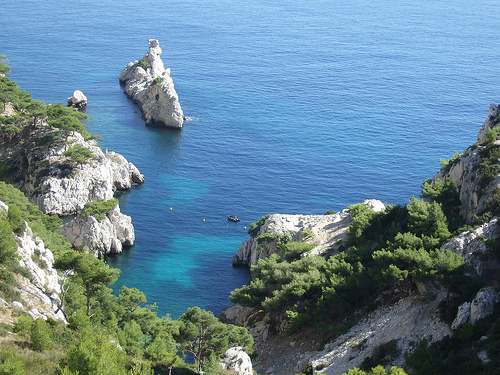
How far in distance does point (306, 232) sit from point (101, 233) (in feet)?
103

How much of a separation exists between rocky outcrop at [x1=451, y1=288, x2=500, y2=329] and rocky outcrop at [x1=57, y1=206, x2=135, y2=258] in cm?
5882

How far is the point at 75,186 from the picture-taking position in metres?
99.2

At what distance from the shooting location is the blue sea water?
96.9m

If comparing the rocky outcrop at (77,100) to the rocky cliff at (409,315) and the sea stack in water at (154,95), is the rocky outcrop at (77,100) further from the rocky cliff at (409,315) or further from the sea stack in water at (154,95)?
the rocky cliff at (409,315)

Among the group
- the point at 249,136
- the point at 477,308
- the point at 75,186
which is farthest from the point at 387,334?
the point at 249,136

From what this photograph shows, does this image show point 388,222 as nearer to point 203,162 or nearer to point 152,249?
point 152,249

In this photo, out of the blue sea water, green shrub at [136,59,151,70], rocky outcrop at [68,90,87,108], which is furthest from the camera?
green shrub at [136,59,151,70]

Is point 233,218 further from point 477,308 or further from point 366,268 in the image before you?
point 477,308

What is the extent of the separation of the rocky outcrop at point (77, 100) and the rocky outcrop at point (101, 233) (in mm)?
64831

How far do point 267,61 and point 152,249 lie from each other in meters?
114

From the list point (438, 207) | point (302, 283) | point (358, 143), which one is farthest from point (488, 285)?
point (358, 143)

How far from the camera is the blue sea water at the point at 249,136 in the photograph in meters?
96.9

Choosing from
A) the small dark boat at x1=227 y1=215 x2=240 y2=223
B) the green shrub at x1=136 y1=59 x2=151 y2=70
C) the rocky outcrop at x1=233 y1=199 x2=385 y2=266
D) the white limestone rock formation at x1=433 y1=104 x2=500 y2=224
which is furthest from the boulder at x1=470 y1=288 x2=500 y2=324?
the green shrub at x1=136 y1=59 x2=151 y2=70

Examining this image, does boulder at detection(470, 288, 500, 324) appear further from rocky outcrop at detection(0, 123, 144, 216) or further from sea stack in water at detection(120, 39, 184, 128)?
sea stack in water at detection(120, 39, 184, 128)
